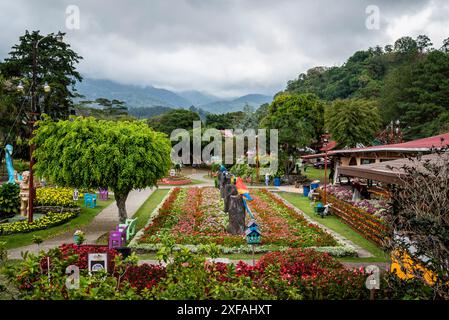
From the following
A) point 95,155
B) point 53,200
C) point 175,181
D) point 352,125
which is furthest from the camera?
point 352,125

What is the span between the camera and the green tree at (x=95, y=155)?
13812 mm

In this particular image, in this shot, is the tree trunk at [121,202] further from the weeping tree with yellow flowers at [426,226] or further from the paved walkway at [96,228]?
the weeping tree with yellow flowers at [426,226]

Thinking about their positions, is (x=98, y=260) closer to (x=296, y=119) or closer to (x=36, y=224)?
(x=36, y=224)

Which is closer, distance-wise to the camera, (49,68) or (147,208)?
(147,208)

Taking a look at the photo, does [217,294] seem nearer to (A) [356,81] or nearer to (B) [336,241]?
(B) [336,241]

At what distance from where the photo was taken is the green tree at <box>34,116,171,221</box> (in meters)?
13.8

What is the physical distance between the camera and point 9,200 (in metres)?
17.1

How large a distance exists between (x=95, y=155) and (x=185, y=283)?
973 cm

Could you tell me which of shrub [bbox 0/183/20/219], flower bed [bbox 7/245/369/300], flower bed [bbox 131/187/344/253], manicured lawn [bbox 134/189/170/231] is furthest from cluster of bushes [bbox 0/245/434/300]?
shrub [bbox 0/183/20/219]

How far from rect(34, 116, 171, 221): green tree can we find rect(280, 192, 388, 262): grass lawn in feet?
26.5

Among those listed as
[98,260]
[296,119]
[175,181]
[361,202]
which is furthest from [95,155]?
[296,119]

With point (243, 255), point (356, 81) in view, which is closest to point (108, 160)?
point (243, 255)

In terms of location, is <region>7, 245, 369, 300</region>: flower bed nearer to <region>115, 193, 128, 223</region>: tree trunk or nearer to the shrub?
<region>115, 193, 128, 223</region>: tree trunk

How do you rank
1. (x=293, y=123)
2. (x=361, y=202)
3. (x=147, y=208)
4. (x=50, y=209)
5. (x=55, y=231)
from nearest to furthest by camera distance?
(x=55, y=231)
(x=361, y=202)
(x=50, y=209)
(x=147, y=208)
(x=293, y=123)
